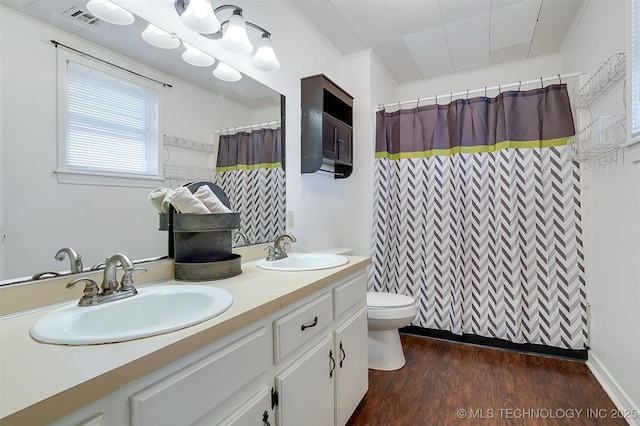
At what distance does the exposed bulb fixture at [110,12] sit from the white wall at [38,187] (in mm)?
124

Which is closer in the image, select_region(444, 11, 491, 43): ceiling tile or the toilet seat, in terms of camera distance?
the toilet seat

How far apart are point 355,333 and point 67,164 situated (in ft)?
4.27

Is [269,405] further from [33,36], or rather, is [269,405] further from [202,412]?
[33,36]

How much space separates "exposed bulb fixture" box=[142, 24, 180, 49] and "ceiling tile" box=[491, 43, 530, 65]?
8.47 ft

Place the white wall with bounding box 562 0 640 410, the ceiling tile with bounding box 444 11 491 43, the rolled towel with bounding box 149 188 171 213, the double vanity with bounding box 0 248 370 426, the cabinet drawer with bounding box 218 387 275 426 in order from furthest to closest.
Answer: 1. the ceiling tile with bounding box 444 11 491 43
2. the white wall with bounding box 562 0 640 410
3. the rolled towel with bounding box 149 188 171 213
4. the cabinet drawer with bounding box 218 387 275 426
5. the double vanity with bounding box 0 248 370 426

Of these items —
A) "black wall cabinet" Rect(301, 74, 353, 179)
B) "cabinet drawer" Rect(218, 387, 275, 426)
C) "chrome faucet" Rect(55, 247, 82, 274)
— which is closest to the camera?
"cabinet drawer" Rect(218, 387, 275, 426)

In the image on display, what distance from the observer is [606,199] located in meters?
1.73

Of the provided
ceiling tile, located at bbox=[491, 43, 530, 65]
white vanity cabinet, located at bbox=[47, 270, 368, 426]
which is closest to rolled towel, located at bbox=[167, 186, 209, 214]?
white vanity cabinet, located at bbox=[47, 270, 368, 426]

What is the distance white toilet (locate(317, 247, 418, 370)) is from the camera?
196cm

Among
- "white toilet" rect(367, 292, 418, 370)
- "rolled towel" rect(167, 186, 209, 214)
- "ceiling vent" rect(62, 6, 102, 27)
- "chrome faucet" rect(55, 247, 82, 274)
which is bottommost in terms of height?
"white toilet" rect(367, 292, 418, 370)

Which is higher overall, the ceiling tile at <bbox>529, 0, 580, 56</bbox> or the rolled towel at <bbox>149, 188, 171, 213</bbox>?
the ceiling tile at <bbox>529, 0, 580, 56</bbox>

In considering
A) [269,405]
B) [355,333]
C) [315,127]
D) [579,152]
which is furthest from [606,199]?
[269,405]

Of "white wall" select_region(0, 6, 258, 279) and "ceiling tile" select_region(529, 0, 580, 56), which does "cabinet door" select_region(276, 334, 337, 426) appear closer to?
"white wall" select_region(0, 6, 258, 279)

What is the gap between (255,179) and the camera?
1.71 meters
